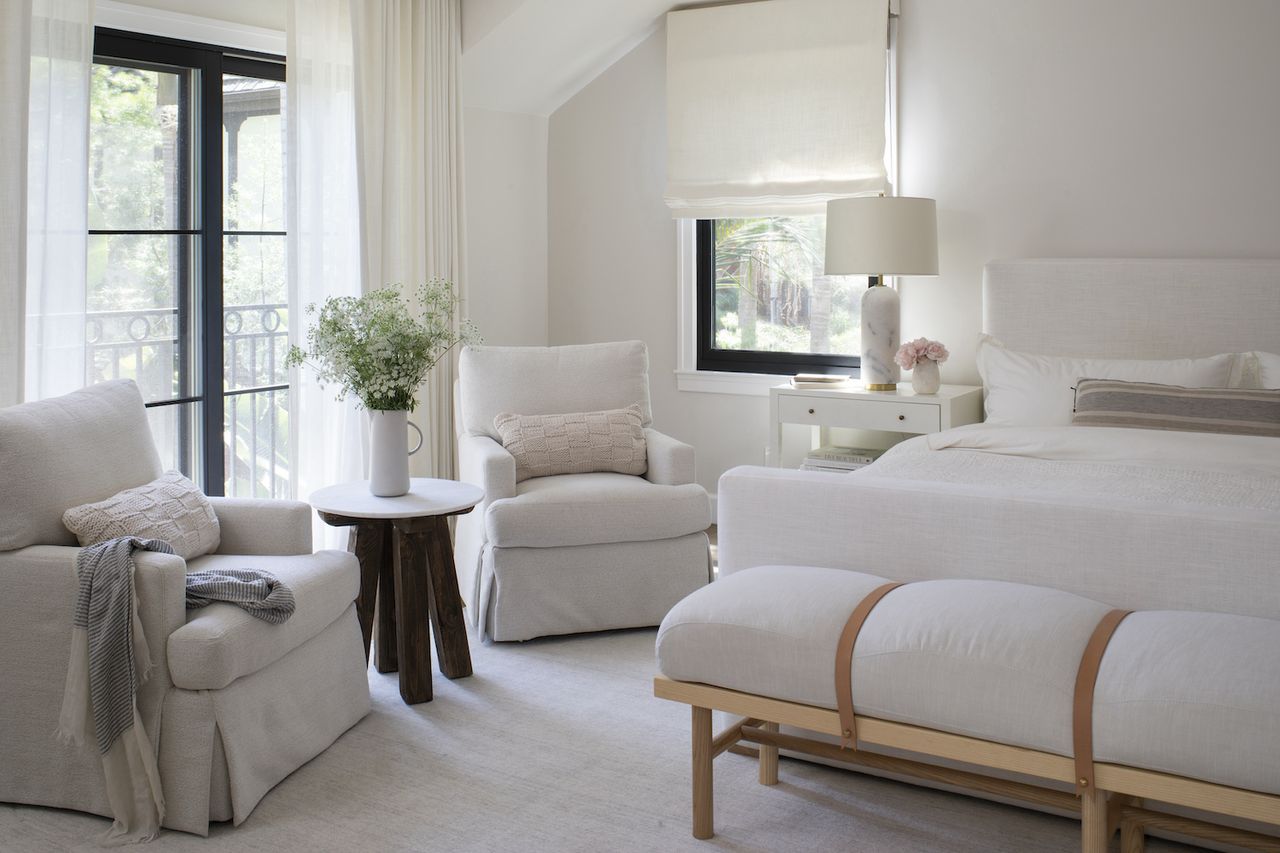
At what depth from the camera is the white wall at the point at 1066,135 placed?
409 centimetres

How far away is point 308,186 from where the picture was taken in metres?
4.19

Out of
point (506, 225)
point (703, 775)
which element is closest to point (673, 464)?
point (703, 775)

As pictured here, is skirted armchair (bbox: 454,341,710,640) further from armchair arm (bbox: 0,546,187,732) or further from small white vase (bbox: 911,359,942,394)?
armchair arm (bbox: 0,546,187,732)

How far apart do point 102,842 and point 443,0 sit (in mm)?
3470

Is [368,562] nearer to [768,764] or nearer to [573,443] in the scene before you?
[573,443]

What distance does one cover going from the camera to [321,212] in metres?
4.23

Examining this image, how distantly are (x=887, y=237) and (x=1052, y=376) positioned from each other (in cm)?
81

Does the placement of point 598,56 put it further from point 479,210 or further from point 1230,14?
point 1230,14

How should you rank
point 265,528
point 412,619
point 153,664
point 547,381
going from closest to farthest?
point 153,664 → point 265,528 → point 412,619 → point 547,381

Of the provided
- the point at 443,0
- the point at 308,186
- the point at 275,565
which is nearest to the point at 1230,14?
the point at 443,0

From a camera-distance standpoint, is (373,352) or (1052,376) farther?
(1052,376)

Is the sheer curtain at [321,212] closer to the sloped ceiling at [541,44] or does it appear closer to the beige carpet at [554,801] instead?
the sloped ceiling at [541,44]

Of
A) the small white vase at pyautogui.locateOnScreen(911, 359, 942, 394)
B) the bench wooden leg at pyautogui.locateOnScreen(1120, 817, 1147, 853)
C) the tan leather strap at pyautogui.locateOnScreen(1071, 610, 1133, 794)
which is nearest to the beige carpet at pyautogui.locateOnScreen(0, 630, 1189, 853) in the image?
the bench wooden leg at pyautogui.locateOnScreen(1120, 817, 1147, 853)

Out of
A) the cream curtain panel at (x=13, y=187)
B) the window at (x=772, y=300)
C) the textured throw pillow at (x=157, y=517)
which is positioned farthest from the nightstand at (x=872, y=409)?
the cream curtain panel at (x=13, y=187)
